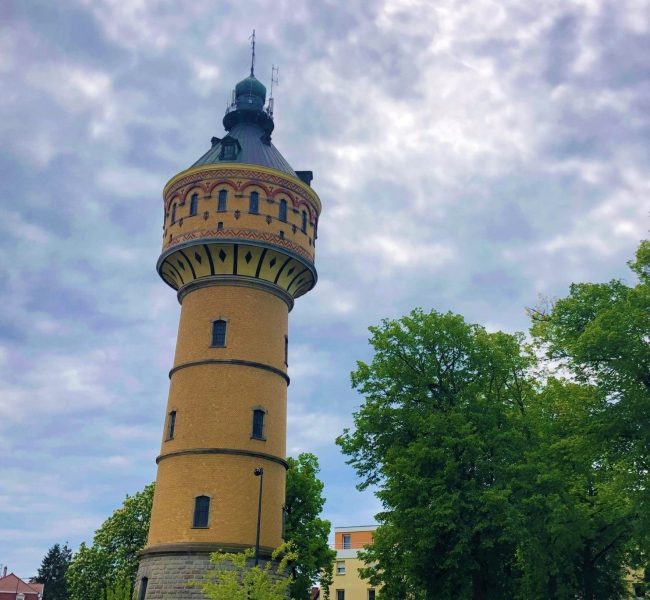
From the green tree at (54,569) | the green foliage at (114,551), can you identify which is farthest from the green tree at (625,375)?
the green tree at (54,569)

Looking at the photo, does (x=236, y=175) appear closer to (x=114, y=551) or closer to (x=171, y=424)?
(x=171, y=424)

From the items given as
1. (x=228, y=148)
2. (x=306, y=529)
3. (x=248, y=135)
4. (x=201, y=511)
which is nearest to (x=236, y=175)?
(x=228, y=148)

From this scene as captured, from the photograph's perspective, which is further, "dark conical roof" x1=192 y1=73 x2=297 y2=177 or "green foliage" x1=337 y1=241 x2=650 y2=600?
"dark conical roof" x1=192 y1=73 x2=297 y2=177

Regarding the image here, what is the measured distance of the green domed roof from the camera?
128 feet

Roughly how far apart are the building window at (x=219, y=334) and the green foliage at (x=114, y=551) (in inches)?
711

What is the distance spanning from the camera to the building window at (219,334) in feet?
101

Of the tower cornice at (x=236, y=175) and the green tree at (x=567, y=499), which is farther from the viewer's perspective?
the tower cornice at (x=236, y=175)

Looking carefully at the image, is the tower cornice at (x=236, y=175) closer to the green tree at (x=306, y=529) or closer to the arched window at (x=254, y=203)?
the arched window at (x=254, y=203)

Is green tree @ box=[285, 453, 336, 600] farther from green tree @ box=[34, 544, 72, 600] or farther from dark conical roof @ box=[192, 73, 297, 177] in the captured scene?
green tree @ box=[34, 544, 72, 600]

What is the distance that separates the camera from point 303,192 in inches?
1377

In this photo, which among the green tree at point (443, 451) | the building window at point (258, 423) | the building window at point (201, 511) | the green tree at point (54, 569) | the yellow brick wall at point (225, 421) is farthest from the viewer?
the green tree at point (54, 569)

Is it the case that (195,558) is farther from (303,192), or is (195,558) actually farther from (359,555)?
(303,192)

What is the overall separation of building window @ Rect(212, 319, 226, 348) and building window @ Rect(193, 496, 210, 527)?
21.4ft

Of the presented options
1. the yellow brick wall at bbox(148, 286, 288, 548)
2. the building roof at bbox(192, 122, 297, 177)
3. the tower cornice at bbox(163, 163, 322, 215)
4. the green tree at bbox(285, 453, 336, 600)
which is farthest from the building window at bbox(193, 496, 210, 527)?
the building roof at bbox(192, 122, 297, 177)
